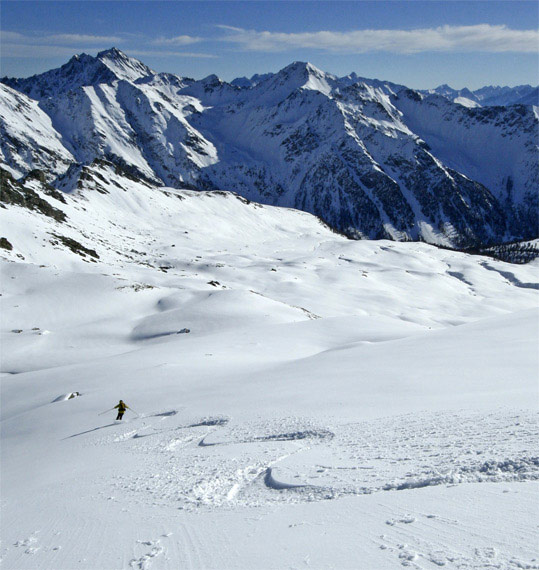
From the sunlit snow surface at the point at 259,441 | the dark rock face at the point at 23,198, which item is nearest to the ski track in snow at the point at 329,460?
the sunlit snow surface at the point at 259,441

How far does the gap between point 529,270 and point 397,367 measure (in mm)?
122381

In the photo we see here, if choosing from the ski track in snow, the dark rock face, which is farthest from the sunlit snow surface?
the dark rock face

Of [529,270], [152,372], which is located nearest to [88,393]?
[152,372]

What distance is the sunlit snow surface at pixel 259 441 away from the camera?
6.54m

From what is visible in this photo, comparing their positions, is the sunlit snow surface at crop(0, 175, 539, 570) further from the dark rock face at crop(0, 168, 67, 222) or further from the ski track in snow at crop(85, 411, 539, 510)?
the dark rock face at crop(0, 168, 67, 222)

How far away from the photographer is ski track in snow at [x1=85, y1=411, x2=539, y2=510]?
8227mm

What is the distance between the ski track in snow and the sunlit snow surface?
55 millimetres

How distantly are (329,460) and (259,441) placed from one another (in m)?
3.04

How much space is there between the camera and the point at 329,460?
9.96m

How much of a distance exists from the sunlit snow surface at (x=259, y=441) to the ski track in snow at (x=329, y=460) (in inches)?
2.2

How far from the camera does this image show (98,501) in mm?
9789

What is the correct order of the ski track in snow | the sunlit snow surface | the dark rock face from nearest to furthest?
the sunlit snow surface
the ski track in snow
the dark rock face

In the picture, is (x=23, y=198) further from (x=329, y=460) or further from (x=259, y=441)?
(x=329, y=460)

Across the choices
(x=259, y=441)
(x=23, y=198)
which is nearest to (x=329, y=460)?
(x=259, y=441)
